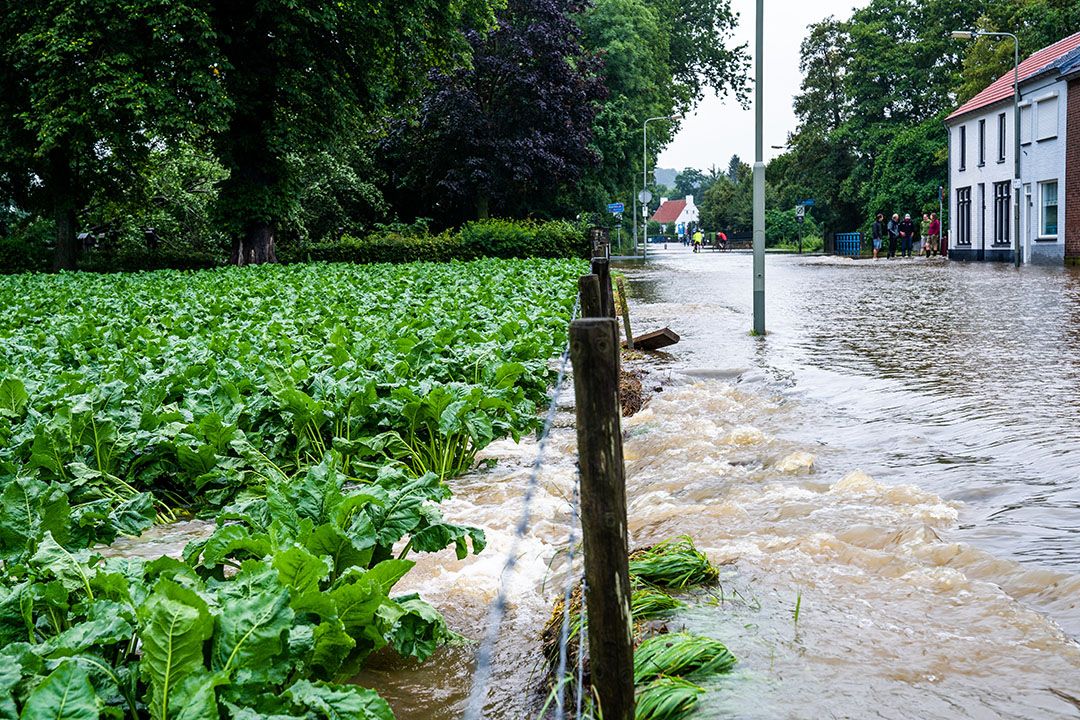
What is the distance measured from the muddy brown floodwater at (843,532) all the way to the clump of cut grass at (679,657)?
9 cm

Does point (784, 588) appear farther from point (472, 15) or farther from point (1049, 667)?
point (472, 15)

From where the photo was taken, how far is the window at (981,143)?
44000mm

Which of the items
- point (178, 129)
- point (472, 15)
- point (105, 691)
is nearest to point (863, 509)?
point (105, 691)

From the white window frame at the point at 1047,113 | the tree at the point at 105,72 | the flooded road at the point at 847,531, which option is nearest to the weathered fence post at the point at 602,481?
the flooded road at the point at 847,531

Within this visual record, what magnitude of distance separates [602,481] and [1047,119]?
39.4m

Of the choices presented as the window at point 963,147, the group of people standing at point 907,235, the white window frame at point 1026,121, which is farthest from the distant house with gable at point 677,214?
the white window frame at point 1026,121

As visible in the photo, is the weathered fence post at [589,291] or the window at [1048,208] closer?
the weathered fence post at [589,291]

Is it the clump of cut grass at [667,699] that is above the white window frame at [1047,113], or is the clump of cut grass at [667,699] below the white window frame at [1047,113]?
below

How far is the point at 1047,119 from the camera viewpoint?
122ft

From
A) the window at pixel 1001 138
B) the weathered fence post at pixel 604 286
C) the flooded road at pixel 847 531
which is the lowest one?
the flooded road at pixel 847 531

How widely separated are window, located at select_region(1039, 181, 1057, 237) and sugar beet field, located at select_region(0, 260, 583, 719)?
28.7m

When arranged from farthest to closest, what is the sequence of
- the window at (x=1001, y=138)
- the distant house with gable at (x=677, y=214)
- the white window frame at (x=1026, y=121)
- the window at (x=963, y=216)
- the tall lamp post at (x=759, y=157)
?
the distant house with gable at (x=677, y=214) < the window at (x=963, y=216) < the window at (x=1001, y=138) < the white window frame at (x=1026, y=121) < the tall lamp post at (x=759, y=157)

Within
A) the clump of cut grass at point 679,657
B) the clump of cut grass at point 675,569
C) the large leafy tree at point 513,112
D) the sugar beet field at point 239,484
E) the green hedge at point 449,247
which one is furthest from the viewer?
the large leafy tree at point 513,112

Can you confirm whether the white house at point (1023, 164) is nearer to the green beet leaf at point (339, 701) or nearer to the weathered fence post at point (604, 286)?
the weathered fence post at point (604, 286)
